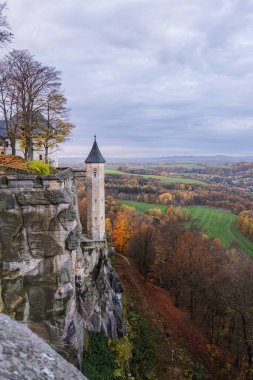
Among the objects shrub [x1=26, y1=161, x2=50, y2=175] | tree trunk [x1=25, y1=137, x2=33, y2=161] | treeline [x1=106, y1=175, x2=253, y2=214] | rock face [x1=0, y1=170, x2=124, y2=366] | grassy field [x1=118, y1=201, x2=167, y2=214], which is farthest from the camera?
treeline [x1=106, y1=175, x2=253, y2=214]

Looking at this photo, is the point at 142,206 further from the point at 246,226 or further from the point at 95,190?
the point at 95,190

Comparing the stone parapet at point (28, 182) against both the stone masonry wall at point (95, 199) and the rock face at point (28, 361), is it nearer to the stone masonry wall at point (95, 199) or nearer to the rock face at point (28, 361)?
the rock face at point (28, 361)

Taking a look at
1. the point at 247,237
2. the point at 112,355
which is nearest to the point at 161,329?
the point at 112,355

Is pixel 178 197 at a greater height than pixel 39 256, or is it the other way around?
pixel 39 256

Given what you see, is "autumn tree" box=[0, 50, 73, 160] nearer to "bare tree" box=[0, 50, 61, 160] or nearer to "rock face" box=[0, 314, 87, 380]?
"bare tree" box=[0, 50, 61, 160]

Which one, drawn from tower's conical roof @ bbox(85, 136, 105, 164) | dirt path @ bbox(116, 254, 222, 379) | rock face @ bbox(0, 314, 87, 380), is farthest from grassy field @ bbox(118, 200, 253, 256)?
rock face @ bbox(0, 314, 87, 380)

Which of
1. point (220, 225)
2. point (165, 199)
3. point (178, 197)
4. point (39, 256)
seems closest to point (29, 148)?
point (39, 256)
